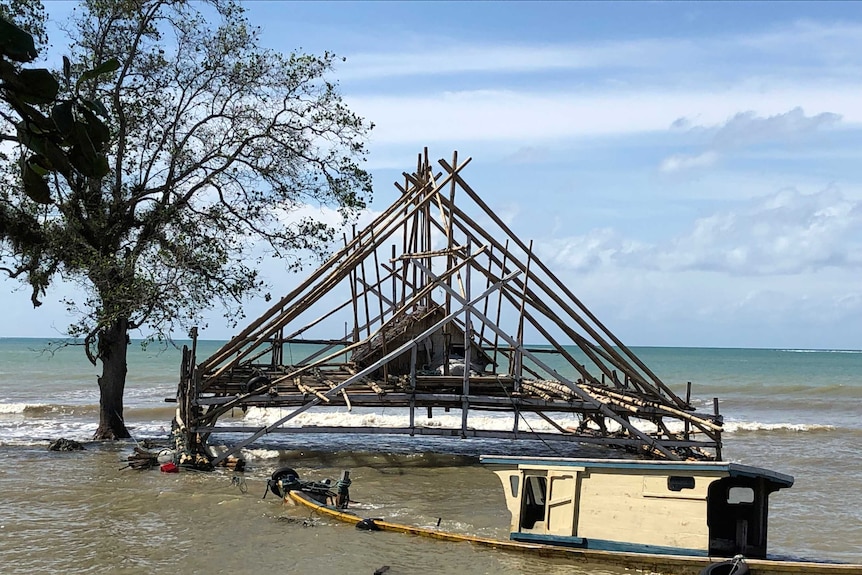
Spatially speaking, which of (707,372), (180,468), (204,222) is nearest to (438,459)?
(180,468)

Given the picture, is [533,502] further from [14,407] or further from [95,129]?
[14,407]

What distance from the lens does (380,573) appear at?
11.0 meters

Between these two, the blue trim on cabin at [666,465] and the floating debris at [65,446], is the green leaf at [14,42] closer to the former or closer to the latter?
the blue trim on cabin at [666,465]

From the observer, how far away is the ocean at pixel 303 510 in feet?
39.0

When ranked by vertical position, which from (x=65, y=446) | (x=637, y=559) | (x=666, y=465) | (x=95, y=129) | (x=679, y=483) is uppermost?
(x=95, y=129)

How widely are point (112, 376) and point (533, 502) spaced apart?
1444cm

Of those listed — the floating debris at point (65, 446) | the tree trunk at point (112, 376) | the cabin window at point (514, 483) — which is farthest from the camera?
the tree trunk at point (112, 376)

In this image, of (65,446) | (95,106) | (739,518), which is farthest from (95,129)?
(65,446)

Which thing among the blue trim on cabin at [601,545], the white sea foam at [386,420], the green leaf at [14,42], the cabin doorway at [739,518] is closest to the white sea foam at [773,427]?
the white sea foam at [386,420]

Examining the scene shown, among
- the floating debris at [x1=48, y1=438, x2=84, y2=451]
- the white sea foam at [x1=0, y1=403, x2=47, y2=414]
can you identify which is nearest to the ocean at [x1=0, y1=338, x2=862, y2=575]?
the floating debris at [x1=48, y1=438, x2=84, y2=451]

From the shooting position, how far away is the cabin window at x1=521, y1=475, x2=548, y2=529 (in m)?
12.5

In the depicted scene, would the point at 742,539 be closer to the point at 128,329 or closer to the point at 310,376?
the point at 310,376

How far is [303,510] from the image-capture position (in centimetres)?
1477

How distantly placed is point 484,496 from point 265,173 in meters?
10.7
